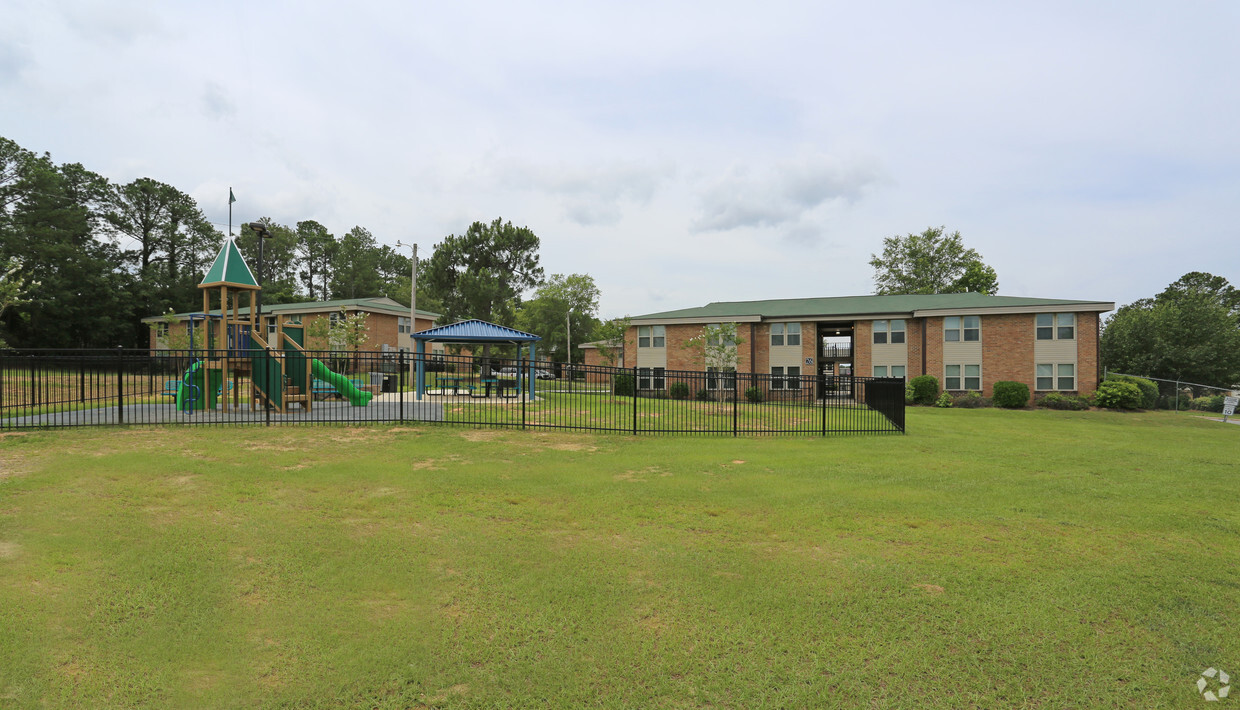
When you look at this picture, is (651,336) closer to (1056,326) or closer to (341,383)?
(341,383)

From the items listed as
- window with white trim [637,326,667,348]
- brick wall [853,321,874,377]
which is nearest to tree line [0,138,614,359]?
window with white trim [637,326,667,348]

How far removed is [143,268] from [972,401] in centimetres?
7056

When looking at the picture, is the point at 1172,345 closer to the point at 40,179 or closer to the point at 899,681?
the point at 899,681

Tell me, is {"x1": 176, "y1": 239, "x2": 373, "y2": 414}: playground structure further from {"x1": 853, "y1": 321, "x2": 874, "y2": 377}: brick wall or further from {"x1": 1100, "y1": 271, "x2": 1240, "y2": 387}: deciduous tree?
{"x1": 1100, "y1": 271, "x2": 1240, "y2": 387}: deciduous tree

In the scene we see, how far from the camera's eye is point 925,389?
29.0 meters

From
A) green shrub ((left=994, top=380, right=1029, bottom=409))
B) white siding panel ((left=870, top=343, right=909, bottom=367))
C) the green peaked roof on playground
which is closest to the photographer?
the green peaked roof on playground

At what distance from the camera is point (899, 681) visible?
3572mm

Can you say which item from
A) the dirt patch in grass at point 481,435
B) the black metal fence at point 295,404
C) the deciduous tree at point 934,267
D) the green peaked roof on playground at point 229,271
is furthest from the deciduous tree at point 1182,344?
the green peaked roof on playground at point 229,271

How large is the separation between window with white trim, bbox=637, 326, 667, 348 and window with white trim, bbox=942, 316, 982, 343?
15542mm

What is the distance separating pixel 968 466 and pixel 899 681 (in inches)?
340

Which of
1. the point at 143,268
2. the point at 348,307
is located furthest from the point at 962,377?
the point at 143,268

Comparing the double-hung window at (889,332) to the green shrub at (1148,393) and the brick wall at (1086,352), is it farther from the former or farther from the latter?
the green shrub at (1148,393)

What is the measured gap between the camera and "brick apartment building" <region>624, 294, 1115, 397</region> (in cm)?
2772

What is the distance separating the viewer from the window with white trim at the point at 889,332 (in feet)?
103
